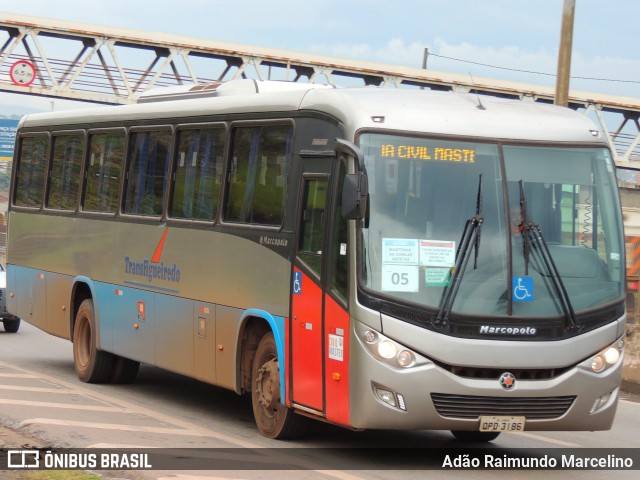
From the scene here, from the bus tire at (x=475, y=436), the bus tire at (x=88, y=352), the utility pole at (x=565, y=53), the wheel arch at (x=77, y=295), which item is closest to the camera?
the bus tire at (x=475, y=436)

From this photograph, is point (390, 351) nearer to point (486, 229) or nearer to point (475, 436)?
point (486, 229)

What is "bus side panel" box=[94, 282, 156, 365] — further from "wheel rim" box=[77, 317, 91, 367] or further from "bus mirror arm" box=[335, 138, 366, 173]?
"bus mirror arm" box=[335, 138, 366, 173]

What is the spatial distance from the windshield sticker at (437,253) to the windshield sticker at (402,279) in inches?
3.8

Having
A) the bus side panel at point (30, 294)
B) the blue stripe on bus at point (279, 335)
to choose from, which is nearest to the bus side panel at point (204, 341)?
the blue stripe on bus at point (279, 335)

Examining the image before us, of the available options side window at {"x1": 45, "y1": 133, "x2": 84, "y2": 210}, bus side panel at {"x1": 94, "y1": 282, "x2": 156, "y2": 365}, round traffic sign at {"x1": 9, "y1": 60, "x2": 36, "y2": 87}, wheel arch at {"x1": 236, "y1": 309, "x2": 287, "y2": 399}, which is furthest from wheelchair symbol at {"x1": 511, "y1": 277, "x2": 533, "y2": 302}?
round traffic sign at {"x1": 9, "y1": 60, "x2": 36, "y2": 87}

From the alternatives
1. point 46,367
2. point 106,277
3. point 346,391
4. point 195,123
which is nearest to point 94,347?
point 106,277

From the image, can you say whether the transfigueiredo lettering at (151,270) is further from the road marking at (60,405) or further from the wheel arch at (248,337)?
the wheel arch at (248,337)

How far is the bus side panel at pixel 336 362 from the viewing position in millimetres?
10445

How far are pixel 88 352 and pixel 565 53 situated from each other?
29.6 feet

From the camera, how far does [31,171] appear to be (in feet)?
62.1

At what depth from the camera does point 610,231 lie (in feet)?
35.9

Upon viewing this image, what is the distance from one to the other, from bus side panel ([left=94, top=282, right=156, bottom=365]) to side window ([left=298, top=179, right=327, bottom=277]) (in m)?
3.66

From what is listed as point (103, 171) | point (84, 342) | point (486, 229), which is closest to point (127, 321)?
A: point (84, 342)

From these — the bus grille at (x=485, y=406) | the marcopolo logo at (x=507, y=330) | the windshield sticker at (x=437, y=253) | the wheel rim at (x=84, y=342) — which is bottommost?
the wheel rim at (x=84, y=342)
